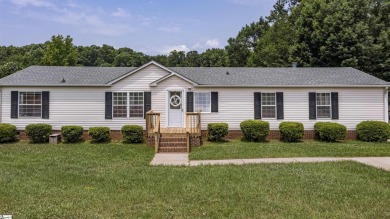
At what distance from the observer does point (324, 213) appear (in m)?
5.25

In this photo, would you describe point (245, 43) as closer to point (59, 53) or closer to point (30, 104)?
point (59, 53)

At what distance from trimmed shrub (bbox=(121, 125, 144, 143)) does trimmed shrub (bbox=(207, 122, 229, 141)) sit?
330cm

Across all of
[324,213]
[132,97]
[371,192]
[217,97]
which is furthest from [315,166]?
[132,97]

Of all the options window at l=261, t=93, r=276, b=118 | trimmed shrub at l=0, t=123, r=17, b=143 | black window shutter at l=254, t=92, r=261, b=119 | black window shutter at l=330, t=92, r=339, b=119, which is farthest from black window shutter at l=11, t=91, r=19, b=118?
black window shutter at l=330, t=92, r=339, b=119

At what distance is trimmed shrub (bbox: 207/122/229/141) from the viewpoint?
1465 centimetres

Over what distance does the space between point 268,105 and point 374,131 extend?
526cm

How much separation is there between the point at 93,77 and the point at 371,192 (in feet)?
46.3

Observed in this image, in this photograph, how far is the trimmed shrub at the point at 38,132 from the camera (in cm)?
1455

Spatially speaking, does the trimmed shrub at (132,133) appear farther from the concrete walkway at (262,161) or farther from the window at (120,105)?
the concrete walkway at (262,161)

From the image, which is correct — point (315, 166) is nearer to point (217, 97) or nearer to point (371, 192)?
point (371, 192)

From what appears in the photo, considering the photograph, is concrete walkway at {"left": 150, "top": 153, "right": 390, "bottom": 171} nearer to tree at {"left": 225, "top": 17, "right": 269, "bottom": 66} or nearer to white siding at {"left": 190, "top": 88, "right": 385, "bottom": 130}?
white siding at {"left": 190, "top": 88, "right": 385, "bottom": 130}

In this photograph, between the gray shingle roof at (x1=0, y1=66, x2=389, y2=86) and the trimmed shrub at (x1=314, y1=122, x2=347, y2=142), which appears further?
the gray shingle roof at (x1=0, y1=66, x2=389, y2=86)

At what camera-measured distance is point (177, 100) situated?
15602 mm

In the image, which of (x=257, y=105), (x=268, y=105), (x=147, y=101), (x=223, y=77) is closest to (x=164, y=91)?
(x=147, y=101)
